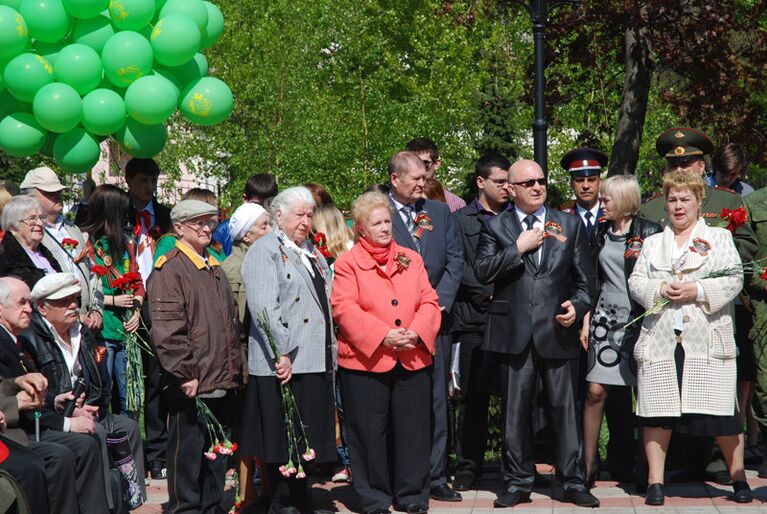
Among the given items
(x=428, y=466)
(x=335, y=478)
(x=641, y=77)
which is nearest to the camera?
(x=428, y=466)

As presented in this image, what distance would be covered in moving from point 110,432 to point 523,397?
9.59 ft

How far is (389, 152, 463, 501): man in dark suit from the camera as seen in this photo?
8.43 metres

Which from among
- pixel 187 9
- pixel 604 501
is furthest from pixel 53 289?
pixel 604 501

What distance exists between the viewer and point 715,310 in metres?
7.71

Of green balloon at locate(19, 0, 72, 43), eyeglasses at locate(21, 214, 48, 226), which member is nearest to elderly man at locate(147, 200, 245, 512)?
eyeglasses at locate(21, 214, 48, 226)

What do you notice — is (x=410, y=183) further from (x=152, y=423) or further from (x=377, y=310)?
(x=152, y=423)

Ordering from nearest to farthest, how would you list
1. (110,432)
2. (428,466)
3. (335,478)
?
(110,432) < (428,466) < (335,478)

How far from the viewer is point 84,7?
9.57 m

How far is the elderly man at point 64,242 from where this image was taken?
8523mm

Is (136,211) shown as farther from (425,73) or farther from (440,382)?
(425,73)

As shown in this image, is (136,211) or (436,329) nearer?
(436,329)

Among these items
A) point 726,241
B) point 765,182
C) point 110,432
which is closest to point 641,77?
point 765,182

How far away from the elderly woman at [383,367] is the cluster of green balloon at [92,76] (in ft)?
8.67

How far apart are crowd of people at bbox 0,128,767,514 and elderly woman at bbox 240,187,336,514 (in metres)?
0.01
